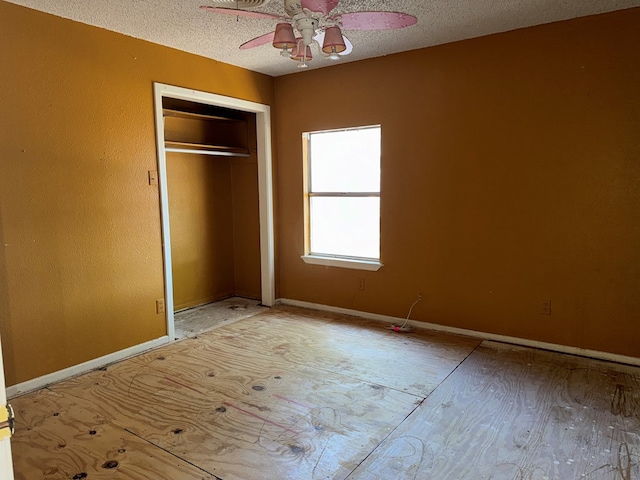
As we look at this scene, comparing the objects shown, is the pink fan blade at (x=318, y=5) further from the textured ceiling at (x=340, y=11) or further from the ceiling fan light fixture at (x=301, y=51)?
the textured ceiling at (x=340, y=11)

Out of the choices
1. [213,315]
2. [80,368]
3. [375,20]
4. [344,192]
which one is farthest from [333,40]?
[213,315]

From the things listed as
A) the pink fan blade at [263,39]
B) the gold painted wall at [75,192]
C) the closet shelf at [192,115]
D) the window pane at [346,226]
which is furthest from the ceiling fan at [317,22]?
the closet shelf at [192,115]

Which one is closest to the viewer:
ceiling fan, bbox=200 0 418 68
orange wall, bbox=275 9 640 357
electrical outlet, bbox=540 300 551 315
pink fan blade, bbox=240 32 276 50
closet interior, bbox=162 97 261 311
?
ceiling fan, bbox=200 0 418 68

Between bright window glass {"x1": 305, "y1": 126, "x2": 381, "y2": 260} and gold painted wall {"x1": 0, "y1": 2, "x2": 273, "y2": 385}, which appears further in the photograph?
bright window glass {"x1": 305, "y1": 126, "x2": 381, "y2": 260}

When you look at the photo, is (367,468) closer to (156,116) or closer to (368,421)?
(368,421)

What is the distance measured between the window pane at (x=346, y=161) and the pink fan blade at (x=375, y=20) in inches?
70.0

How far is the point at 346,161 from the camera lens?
4379 mm

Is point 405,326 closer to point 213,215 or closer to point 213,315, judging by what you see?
point 213,315

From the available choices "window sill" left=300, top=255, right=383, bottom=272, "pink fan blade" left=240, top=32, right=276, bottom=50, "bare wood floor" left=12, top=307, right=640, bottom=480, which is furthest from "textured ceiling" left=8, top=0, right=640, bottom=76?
"bare wood floor" left=12, top=307, right=640, bottom=480

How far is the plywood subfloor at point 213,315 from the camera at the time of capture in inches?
161

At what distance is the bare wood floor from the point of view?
2.03 metres

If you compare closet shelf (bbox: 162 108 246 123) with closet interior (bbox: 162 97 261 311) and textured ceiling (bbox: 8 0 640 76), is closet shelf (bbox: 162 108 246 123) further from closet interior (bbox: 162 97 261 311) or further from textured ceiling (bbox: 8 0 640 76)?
textured ceiling (bbox: 8 0 640 76)

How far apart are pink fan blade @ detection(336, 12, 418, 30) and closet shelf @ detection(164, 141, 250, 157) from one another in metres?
2.30

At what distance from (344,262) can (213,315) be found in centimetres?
150
